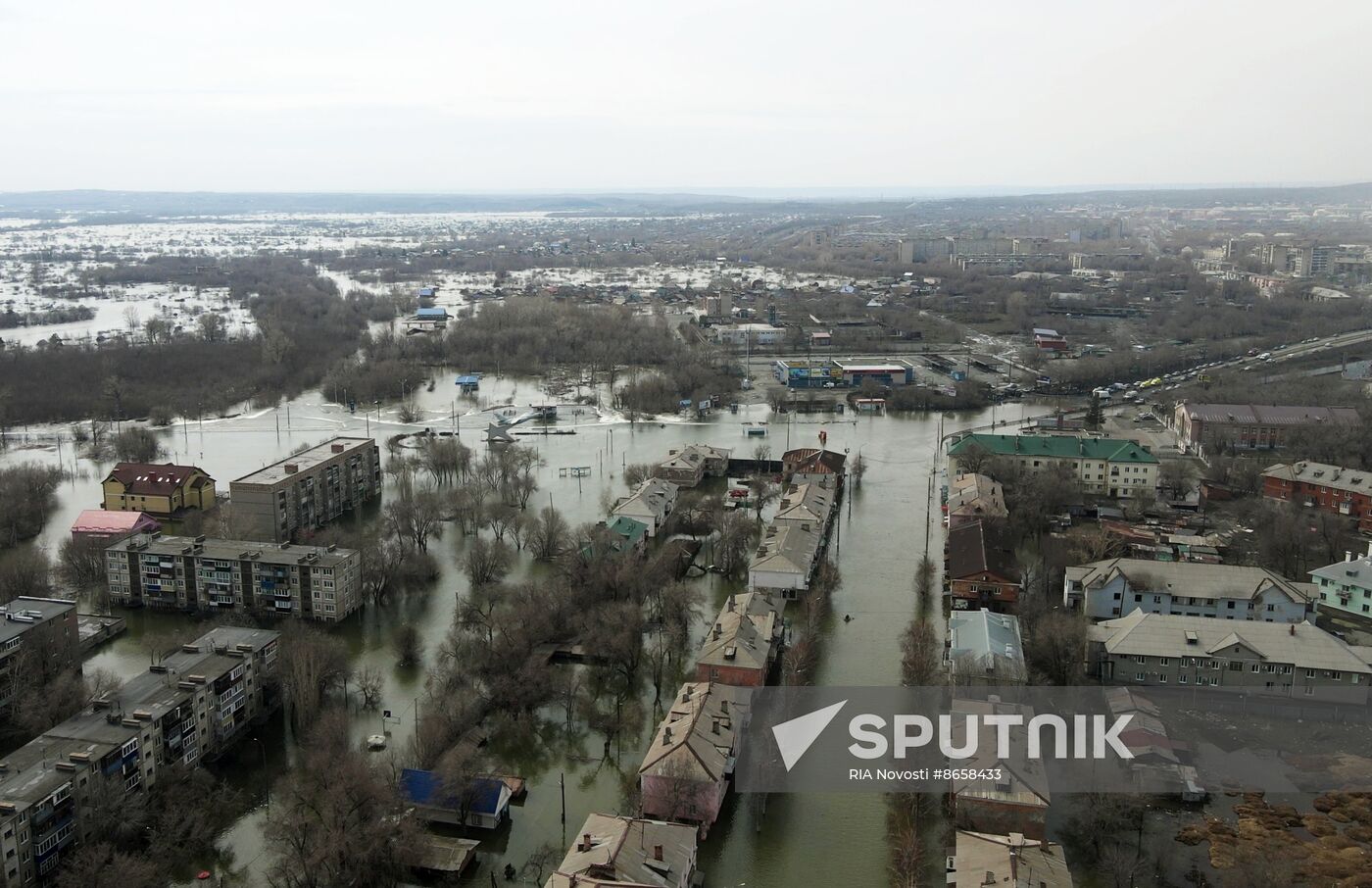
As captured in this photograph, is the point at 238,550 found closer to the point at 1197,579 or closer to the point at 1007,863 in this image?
the point at 1007,863

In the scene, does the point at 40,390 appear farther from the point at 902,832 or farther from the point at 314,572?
the point at 902,832

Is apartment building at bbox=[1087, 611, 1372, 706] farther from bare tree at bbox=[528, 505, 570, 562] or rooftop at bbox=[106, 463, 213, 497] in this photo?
→ rooftop at bbox=[106, 463, 213, 497]

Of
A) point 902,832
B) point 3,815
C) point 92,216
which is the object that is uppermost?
point 92,216

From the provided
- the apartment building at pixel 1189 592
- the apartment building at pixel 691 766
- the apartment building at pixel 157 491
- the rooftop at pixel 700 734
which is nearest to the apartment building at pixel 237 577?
the apartment building at pixel 157 491

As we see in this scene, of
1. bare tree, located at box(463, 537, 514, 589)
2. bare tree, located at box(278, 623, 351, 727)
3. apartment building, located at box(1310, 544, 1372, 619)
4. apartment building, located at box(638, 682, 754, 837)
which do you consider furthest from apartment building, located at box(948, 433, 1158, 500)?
bare tree, located at box(278, 623, 351, 727)

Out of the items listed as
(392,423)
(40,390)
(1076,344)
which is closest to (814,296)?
(1076,344)

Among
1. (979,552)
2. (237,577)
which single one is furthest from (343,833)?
(979,552)
